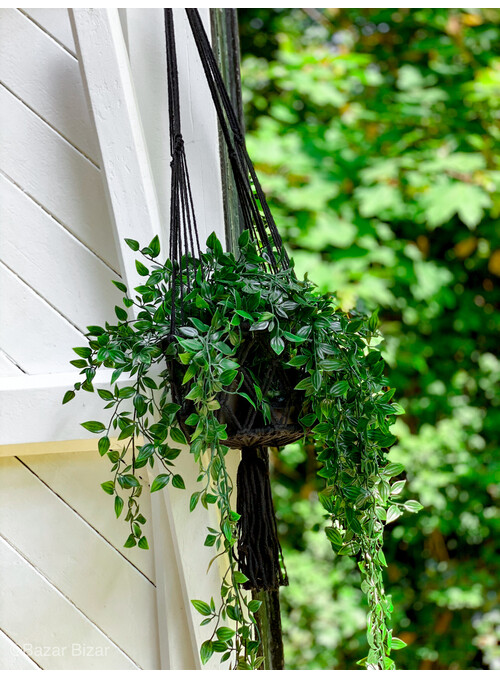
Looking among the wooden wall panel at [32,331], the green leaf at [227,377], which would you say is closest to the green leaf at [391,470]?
the green leaf at [227,377]

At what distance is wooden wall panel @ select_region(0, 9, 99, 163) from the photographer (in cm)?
91

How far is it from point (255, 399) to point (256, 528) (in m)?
0.16

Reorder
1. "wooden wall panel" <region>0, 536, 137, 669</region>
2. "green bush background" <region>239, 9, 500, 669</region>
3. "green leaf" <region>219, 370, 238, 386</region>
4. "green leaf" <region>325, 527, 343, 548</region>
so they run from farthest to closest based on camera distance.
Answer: "green bush background" <region>239, 9, 500, 669</region>
"wooden wall panel" <region>0, 536, 137, 669</region>
"green leaf" <region>325, 527, 343, 548</region>
"green leaf" <region>219, 370, 238, 386</region>

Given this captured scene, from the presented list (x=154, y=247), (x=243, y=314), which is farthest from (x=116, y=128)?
(x=243, y=314)

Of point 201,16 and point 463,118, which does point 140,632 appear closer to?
point 201,16

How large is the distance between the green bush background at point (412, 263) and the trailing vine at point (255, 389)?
1408mm

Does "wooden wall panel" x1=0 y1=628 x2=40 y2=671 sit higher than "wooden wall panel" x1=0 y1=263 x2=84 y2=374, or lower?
lower

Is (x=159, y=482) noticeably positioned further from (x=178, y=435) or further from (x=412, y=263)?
(x=412, y=263)

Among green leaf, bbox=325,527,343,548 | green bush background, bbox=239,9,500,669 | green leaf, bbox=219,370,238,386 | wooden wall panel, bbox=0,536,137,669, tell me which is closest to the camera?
green leaf, bbox=219,370,238,386

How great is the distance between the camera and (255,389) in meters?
0.67

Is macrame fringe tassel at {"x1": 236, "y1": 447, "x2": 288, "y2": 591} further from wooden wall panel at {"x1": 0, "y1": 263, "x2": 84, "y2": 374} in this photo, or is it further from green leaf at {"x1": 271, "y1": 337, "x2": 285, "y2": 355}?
wooden wall panel at {"x1": 0, "y1": 263, "x2": 84, "y2": 374}

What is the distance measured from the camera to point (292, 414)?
0.72m

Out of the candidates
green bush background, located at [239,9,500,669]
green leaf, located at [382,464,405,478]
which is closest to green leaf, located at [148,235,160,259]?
green leaf, located at [382,464,405,478]

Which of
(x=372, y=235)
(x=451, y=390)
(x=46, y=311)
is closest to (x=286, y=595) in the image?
(x=451, y=390)
